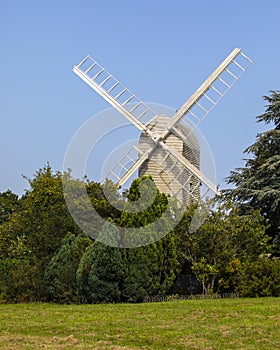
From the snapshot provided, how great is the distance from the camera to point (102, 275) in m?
15.8

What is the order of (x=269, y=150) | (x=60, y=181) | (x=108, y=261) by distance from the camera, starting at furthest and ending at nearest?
(x=60, y=181) < (x=269, y=150) < (x=108, y=261)

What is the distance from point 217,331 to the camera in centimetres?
1039

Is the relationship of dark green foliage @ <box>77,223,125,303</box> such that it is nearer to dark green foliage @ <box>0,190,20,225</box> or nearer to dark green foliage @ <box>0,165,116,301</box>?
dark green foliage @ <box>0,165,116,301</box>

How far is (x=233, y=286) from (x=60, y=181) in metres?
10.1

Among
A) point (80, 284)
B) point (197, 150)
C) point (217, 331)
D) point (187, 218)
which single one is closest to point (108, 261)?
point (80, 284)

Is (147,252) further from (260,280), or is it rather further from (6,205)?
(6,205)

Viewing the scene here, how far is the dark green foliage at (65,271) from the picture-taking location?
17281 millimetres

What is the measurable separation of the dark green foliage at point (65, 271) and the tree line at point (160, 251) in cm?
3

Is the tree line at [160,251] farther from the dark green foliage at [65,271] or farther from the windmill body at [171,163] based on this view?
the windmill body at [171,163]

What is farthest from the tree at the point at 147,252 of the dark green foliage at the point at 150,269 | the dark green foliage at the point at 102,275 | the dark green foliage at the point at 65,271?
the dark green foliage at the point at 65,271

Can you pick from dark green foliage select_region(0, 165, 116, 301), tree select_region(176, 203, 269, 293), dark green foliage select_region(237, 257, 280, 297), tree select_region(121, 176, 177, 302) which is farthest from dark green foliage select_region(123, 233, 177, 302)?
dark green foliage select_region(0, 165, 116, 301)

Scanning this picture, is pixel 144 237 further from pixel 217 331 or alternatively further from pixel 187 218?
pixel 217 331

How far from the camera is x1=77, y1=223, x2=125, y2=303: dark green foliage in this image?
1583cm

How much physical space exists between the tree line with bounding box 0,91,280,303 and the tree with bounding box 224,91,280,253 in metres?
0.04
